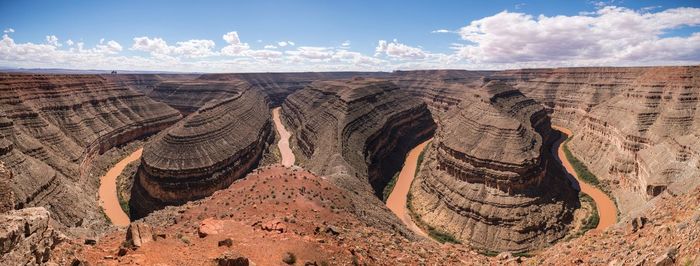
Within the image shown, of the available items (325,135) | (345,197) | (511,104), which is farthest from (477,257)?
(511,104)

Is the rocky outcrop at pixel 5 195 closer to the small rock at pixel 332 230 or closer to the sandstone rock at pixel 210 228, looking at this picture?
the sandstone rock at pixel 210 228

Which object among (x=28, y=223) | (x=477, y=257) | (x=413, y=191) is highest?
(x=28, y=223)

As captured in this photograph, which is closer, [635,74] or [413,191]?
[413,191]

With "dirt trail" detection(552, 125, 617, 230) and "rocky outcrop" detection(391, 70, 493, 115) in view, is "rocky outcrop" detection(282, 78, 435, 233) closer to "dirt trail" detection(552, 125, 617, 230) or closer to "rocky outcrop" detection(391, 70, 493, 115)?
"rocky outcrop" detection(391, 70, 493, 115)

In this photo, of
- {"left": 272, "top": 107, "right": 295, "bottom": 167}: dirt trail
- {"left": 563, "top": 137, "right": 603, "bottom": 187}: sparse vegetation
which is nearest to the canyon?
{"left": 272, "top": 107, "right": 295, "bottom": 167}: dirt trail

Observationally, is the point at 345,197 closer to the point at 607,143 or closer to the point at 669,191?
the point at 669,191

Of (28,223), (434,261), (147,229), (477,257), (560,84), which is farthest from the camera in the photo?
(560,84)

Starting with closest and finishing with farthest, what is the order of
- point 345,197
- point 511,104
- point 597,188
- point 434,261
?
point 434,261
point 345,197
point 597,188
point 511,104
